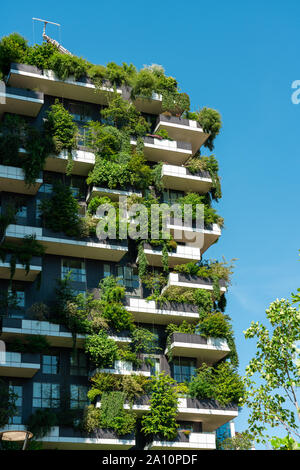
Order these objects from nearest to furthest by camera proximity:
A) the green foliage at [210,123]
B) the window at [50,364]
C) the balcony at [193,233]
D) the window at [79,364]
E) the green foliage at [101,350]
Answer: the green foliage at [101,350]
the window at [50,364]
the window at [79,364]
the balcony at [193,233]
the green foliage at [210,123]

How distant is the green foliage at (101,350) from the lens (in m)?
42.1

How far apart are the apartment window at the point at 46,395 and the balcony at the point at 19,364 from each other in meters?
1.49

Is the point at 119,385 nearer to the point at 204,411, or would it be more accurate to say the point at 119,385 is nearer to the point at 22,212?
the point at 204,411

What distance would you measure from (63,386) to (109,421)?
3.91 m

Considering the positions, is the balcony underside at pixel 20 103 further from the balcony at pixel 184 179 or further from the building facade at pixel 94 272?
the balcony at pixel 184 179

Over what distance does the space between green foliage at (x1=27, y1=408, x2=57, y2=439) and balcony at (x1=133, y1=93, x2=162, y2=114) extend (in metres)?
24.7

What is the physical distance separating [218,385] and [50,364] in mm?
10944

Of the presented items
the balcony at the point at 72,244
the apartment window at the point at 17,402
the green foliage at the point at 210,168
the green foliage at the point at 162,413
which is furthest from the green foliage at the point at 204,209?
the apartment window at the point at 17,402

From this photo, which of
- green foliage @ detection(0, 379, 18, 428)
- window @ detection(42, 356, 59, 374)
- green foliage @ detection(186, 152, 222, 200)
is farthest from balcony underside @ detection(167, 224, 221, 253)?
green foliage @ detection(0, 379, 18, 428)

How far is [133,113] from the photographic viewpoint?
51906 millimetres

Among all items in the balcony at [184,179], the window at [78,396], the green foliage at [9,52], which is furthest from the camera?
the balcony at [184,179]

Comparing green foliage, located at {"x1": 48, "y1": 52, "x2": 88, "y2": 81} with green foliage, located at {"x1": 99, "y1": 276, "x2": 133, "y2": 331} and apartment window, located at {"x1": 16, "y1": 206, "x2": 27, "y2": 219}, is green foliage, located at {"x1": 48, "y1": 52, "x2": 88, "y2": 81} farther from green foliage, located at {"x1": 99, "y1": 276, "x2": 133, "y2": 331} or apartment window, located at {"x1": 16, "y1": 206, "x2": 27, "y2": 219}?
green foliage, located at {"x1": 99, "y1": 276, "x2": 133, "y2": 331}

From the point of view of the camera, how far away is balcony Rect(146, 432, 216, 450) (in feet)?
137

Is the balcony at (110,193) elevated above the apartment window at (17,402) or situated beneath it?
elevated above
